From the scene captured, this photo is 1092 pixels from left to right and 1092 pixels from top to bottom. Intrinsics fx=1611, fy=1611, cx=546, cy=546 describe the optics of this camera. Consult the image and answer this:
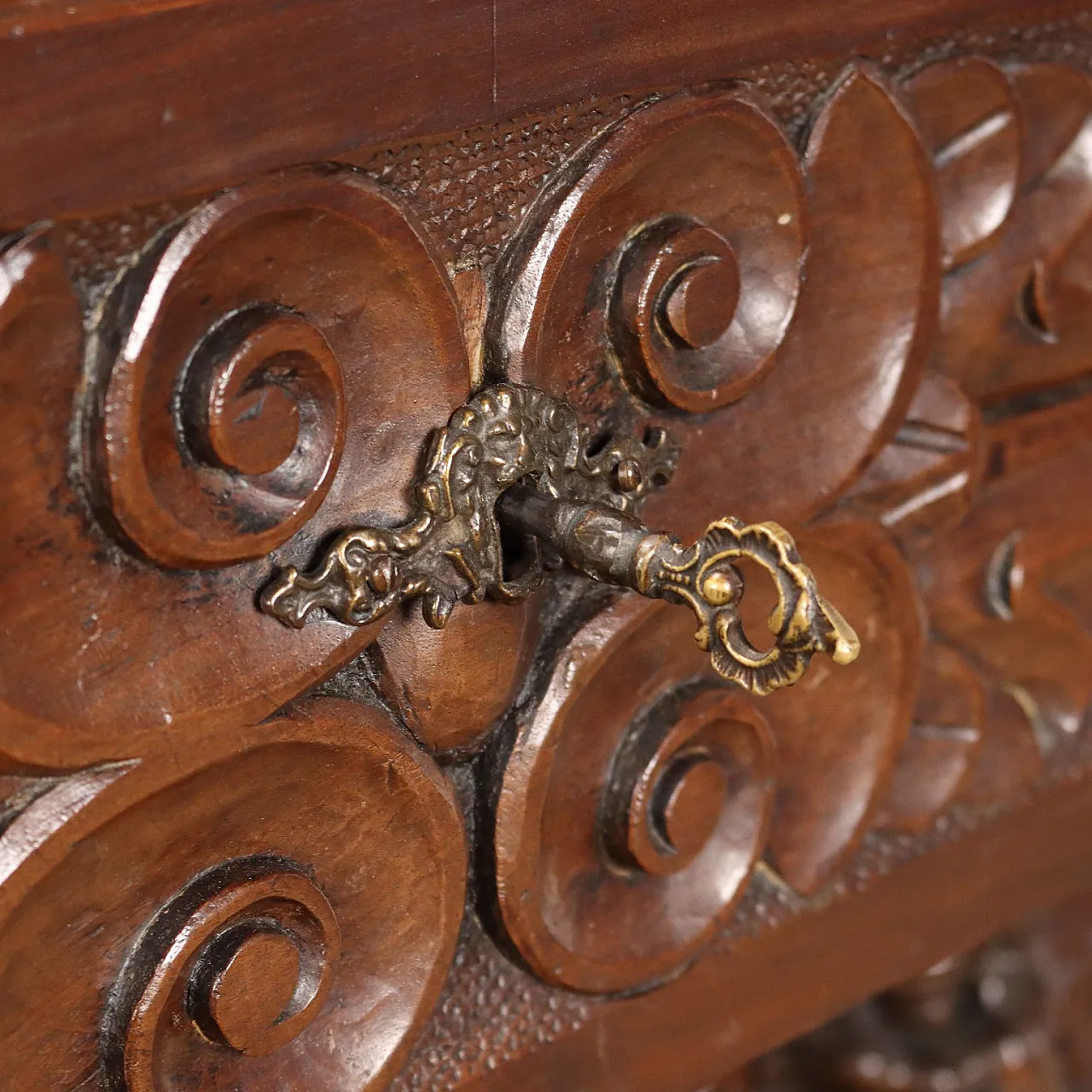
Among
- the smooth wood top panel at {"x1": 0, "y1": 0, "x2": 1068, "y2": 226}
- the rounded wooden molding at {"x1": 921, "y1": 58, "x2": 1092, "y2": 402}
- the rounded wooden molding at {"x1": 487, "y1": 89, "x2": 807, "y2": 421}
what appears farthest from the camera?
the rounded wooden molding at {"x1": 921, "y1": 58, "x2": 1092, "y2": 402}

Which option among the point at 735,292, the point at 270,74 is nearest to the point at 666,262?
the point at 735,292

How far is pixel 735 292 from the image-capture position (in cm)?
54

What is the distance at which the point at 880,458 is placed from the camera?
651 millimetres

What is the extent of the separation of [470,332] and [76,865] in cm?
20

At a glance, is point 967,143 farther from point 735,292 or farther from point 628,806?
point 628,806

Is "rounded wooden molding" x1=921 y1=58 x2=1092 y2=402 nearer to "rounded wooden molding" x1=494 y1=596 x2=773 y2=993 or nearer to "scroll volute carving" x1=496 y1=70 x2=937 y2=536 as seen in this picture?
"scroll volute carving" x1=496 y1=70 x2=937 y2=536

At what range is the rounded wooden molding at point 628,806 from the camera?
56cm

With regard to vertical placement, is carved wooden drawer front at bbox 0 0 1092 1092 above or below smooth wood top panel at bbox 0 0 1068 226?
below

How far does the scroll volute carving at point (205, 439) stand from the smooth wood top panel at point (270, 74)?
0.01m

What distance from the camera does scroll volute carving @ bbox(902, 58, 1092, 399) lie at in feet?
2.01

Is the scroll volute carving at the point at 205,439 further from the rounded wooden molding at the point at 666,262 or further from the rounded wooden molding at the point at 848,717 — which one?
the rounded wooden molding at the point at 848,717

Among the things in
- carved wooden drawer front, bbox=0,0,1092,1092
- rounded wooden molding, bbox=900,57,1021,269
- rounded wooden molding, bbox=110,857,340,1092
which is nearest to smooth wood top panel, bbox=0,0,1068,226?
carved wooden drawer front, bbox=0,0,1092,1092

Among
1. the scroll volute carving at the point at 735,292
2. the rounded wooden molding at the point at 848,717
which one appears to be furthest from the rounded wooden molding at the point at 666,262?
the rounded wooden molding at the point at 848,717

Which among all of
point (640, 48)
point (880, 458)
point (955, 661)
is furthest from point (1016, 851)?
point (640, 48)
